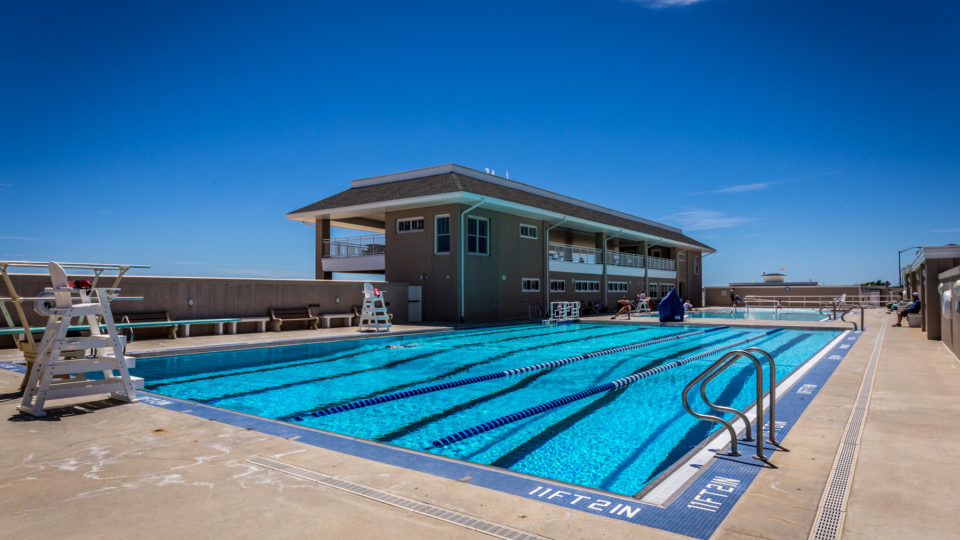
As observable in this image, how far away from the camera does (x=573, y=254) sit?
96.9 feet

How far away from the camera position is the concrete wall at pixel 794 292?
141 ft

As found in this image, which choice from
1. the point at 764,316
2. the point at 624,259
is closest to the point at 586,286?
the point at 624,259

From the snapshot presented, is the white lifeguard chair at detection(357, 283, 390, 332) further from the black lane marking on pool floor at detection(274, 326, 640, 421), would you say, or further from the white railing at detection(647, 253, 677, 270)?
the white railing at detection(647, 253, 677, 270)

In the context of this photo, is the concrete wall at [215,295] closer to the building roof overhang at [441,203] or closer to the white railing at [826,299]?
the building roof overhang at [441,203]

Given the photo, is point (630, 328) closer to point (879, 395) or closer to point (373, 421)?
point (879, 395)

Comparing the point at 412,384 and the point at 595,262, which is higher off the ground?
the point at 595,262

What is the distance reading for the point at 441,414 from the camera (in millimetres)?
6617

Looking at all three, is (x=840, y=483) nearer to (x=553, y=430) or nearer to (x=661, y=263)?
(x=553, y=430)

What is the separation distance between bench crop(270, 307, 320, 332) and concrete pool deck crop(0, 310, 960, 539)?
11.5m

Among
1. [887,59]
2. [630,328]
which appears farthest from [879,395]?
[887,59]

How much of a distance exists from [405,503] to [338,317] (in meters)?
16.4

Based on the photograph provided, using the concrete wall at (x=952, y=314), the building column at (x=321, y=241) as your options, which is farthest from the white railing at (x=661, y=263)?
the concrete wall at (x=952, y=314)

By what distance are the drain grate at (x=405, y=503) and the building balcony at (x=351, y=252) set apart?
22.1 metres

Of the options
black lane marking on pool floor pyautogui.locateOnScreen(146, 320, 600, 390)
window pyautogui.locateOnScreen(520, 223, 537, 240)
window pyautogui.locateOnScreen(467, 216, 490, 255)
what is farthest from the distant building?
black lane marking on pool floor pyautogui.locateOnScreen(146, 320, 600, 390)
